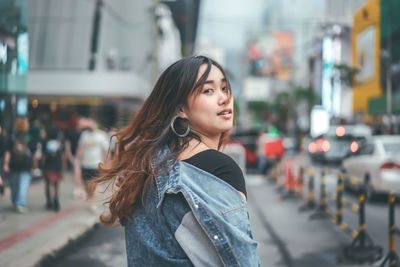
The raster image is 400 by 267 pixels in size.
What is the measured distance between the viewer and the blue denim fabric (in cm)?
897

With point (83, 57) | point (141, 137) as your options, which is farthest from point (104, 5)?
point (141, 137)

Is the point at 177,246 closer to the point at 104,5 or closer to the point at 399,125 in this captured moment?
the point at 104,5

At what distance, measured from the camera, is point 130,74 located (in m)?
26.8

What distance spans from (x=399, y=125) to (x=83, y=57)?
19.5 m

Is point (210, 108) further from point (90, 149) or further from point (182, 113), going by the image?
point (90, 149)

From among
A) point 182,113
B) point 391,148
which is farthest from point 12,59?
point 391,148

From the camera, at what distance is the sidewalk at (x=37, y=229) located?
634 centimetres

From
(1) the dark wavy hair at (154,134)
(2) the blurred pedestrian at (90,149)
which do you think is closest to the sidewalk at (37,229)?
(2) the blurred pedestrian at (90,149)

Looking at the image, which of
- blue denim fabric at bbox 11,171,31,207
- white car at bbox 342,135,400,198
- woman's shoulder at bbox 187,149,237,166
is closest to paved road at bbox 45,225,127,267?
blue denim fabric at bbox 11,171,31,207

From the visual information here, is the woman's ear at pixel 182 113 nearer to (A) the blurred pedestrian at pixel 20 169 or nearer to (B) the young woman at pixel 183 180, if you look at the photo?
(B) the young woman at pixel 183 180

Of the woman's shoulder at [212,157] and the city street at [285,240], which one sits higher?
the woman's shoulder at [212,157]

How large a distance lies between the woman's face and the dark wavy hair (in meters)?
0.02

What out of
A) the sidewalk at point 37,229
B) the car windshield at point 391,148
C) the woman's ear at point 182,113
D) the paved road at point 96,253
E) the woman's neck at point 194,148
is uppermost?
the car windshield at point 391,148

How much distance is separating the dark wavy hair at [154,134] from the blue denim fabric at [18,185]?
748 centimetres
